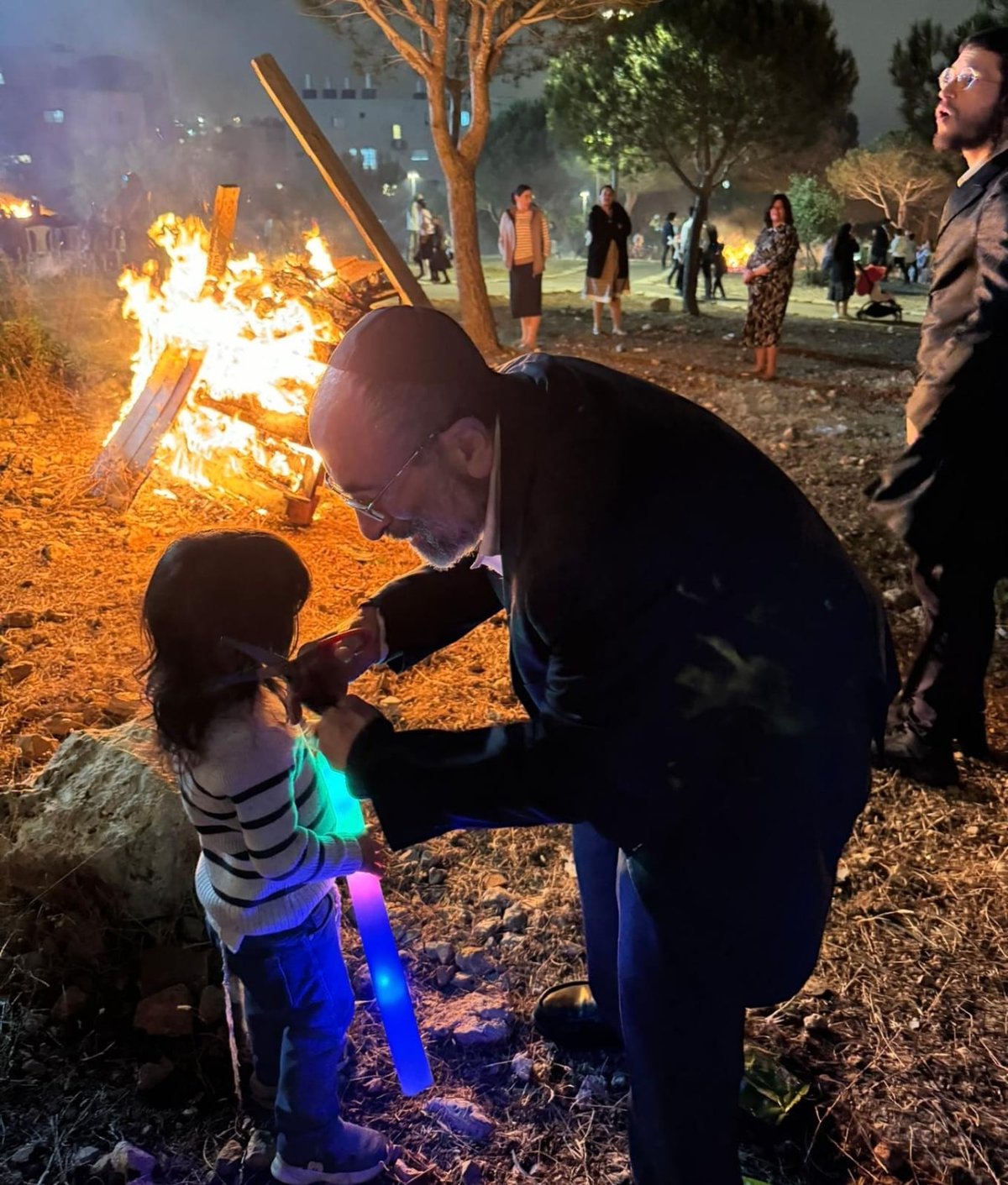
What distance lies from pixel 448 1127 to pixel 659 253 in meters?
43.7

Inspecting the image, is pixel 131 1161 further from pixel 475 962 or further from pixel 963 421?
pixel 963 421

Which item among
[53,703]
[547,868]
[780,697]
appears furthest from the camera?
[53,703]

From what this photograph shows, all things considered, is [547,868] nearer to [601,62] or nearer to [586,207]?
[601,62]

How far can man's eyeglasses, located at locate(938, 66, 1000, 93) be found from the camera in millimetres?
3166

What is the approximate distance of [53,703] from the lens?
4.21 m

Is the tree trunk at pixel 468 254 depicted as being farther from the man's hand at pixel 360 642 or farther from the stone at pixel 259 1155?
the stone at pixel 259 1155

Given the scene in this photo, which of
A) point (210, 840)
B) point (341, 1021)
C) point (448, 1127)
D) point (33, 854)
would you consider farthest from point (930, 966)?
point (33, 854)

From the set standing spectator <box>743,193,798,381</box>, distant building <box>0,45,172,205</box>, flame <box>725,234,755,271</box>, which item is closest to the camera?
standing spectator <box>743,193,798,381</box>

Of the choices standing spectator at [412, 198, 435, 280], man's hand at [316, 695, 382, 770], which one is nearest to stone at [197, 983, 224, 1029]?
man's hand at [316, 695, 382, 770]

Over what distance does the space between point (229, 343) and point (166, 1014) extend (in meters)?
4.20

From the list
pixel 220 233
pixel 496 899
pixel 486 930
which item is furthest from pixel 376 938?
Answer: pixel 220 233

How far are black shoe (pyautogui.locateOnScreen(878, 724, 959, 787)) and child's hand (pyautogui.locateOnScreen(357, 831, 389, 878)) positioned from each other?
243 cm

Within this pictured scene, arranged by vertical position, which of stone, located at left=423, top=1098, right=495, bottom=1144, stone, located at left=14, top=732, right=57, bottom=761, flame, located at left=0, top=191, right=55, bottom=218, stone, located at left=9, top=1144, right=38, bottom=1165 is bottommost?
stone, located at left=9, top=1144, right=38, bottom=1165

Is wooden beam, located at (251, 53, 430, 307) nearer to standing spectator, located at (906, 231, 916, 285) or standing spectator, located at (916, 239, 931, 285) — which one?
standing spectator, located at (916, 239, 931, 285)
